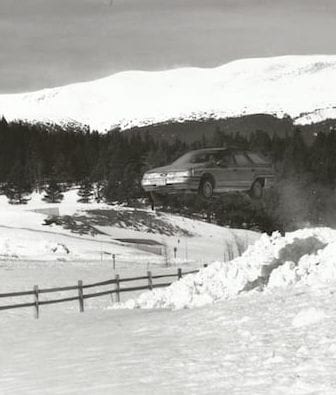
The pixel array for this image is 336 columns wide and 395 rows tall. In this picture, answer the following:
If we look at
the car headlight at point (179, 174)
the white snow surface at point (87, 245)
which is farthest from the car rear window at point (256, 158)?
the white snow surface at point (87, 245)

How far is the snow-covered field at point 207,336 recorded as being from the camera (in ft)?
35.4

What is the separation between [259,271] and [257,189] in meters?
12.8

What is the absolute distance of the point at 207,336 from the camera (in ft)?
47.6

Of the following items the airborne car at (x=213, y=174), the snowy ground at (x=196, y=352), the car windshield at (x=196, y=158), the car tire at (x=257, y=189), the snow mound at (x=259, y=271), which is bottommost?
the snowy ground at (x=196, y=352)

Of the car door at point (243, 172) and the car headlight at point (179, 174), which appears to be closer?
the car headlight at point (179, 174)

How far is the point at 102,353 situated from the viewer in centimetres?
1456

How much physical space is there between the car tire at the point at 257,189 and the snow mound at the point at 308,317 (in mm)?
3723

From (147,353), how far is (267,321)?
Answer: 8.07 feet

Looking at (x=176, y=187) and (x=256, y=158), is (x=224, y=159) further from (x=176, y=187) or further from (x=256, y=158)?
(x=176, y=187)

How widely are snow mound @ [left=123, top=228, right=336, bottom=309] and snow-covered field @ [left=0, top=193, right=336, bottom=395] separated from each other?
3 centimetres

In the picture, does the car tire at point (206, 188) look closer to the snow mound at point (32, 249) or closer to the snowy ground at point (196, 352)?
the snowy ground at point (196, 352)

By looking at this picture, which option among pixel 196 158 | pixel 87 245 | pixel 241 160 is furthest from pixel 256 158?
pixel 87 245

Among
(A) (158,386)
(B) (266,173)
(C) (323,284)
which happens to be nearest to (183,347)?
(A) (158,386)

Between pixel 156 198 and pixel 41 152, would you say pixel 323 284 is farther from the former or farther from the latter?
pixel 41 152
